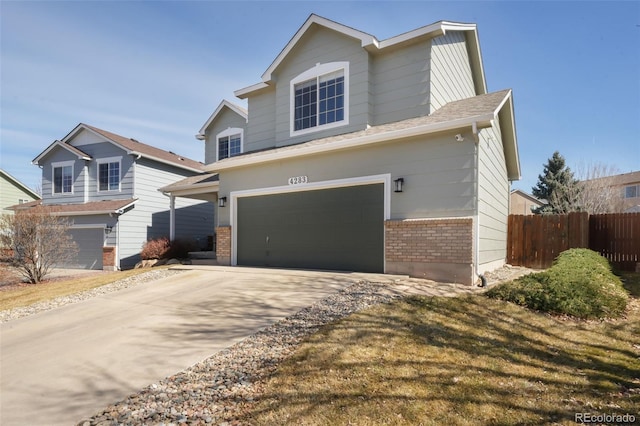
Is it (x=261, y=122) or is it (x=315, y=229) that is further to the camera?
(x=261, y=122)

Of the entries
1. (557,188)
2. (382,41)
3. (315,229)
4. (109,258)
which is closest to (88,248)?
(109,258)

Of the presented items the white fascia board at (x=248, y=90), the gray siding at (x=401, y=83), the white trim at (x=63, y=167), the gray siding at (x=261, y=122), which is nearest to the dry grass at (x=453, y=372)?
the gray siding at (x=401, y=83)

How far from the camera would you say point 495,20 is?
11.1 meters

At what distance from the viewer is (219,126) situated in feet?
→ 59.0

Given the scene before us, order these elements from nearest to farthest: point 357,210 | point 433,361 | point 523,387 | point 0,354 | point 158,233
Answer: point 523,387 → point 433,361 → point 0,354 → point 357,210 → point 158,233

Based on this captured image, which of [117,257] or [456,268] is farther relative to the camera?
[117,257]

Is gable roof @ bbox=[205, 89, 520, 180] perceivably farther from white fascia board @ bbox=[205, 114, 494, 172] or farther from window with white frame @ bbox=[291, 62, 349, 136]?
window with white frame @ bbox=[291, 62, 349, 136]

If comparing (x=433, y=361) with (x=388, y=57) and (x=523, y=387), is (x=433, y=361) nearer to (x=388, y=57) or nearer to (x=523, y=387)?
(x=523, y=387)

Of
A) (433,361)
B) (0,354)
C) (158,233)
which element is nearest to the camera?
(433,361)

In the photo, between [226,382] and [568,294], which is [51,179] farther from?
[568,294]

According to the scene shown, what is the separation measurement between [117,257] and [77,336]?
13460mm

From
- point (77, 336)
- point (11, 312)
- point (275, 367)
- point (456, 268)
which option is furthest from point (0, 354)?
point (456, 268)

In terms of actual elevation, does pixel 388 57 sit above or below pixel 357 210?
above

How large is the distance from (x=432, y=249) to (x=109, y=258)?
16.6m
